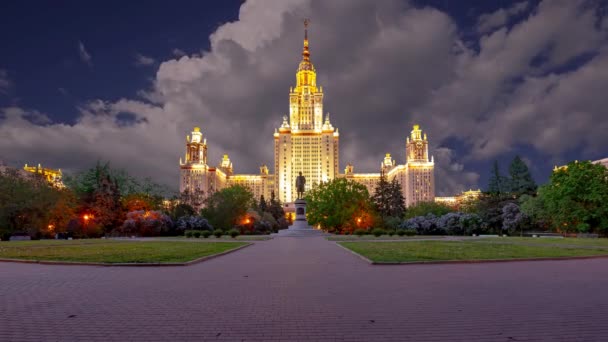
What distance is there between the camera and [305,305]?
9.27 metres

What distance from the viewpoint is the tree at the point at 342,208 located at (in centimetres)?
7006

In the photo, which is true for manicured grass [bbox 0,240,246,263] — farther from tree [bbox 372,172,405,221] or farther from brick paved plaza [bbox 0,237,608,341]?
tree [bbox 372,172,405,221]

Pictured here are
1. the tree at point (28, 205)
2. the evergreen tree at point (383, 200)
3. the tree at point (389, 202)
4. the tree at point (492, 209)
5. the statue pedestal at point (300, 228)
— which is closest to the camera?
the tree at point (28, 205)

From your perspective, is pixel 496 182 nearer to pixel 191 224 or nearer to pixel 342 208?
pixel 342 208

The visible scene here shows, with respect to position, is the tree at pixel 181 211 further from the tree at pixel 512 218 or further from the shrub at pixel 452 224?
the tree at pixel 512 218

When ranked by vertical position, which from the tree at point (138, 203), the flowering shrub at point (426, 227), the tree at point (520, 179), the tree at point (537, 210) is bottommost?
the flowering shrub at point (426, 227)

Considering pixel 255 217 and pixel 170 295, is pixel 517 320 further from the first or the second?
pixel 255 217

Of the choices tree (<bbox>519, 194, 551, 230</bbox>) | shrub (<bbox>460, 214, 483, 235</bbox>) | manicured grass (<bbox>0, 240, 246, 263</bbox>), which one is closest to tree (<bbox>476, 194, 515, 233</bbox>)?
shrub (<bbox>460, 214, 483, 235</bbox>)

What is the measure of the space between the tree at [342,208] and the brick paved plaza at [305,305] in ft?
179

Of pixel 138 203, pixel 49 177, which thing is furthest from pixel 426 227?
pixel 49 177

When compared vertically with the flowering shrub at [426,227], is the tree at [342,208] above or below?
above

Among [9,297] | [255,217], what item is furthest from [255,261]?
[255,217]

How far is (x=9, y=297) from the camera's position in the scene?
33.6ft

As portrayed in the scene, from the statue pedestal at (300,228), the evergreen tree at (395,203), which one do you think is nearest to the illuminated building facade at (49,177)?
the statue pedestal at (300,228)
